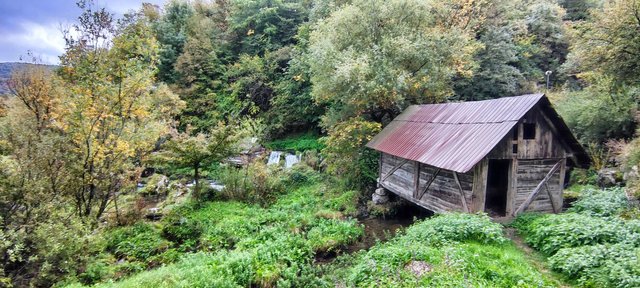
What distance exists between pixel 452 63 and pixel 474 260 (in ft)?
46.6

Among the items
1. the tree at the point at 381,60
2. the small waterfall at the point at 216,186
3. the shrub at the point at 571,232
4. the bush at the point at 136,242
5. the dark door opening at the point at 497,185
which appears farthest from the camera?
the small waterfall at the point at 216,186

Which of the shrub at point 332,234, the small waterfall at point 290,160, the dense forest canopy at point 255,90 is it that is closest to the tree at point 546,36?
the dense forest canopy at point 255,90

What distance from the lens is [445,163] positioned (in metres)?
10.1

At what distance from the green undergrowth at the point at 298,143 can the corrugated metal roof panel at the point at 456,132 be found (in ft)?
32.8

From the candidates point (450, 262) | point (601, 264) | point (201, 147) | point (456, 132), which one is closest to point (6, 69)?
point (201, 147)

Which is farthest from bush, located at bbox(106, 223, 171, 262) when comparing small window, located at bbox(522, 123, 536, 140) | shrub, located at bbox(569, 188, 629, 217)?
shrub, located at bbox(569, 188, 629, 217)

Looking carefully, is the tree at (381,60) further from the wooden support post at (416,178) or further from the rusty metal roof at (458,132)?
the wooden support post at (416,178)

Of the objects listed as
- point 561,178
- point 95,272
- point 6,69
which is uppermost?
point 6,69

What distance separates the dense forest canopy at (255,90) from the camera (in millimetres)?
9711

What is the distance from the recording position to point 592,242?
768 centimetres

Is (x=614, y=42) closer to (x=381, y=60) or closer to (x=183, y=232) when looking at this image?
(x=381, y=60)

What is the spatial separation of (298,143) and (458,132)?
1570 centimetres

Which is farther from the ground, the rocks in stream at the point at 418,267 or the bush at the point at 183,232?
the rocks in stream at the point at 418,267

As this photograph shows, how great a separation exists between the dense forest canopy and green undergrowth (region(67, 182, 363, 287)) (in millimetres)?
491
